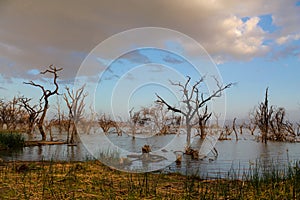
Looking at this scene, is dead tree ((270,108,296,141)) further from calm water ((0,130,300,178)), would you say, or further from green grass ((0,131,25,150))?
green grass ((0,131,25,150))

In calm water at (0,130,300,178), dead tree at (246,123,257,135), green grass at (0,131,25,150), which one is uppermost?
dead tree at (246,123,257,135)

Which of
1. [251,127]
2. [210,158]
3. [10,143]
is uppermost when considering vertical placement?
[251,127]

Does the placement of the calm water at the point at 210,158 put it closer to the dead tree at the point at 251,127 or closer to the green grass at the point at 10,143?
the green grass at the point at 10,143

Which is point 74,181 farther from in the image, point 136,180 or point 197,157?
point 197,157

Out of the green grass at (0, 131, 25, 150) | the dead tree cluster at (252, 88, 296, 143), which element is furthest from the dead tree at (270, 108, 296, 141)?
the green grass at (0, 131, 25, 150)

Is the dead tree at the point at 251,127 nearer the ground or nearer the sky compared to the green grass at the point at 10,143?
nearer the sky

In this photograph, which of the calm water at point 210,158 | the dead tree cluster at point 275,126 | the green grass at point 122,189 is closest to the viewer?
the green grass at point 122,189

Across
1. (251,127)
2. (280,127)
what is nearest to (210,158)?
(280,127)

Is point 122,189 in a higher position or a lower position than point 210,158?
higher

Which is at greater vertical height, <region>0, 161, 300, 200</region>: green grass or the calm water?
<region>0, 161, 300, 200</region>: green grass

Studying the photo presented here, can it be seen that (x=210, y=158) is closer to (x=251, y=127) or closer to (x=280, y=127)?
(x=280, y=127)

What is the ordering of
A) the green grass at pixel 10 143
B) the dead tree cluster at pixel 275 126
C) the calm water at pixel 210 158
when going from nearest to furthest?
the calm water at pixel 210 158
the green grass at pixel 10 143
the dead tree cluster at pixel 275 126

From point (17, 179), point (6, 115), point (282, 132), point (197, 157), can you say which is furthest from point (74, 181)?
point (6, 115)

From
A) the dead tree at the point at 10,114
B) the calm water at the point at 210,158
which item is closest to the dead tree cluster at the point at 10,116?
the dead tree at the point at 10,114
